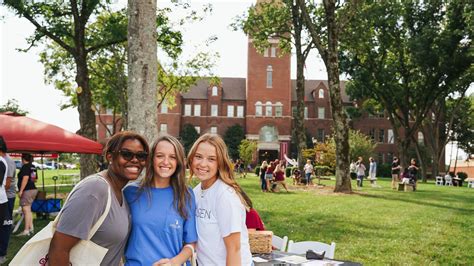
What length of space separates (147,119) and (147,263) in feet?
14.9

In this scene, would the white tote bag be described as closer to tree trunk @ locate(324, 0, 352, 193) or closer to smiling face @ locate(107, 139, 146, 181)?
smiling face @ locate(107, 139, 146, 181)

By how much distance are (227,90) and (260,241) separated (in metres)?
65.1

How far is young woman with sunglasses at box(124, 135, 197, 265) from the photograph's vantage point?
3.11m

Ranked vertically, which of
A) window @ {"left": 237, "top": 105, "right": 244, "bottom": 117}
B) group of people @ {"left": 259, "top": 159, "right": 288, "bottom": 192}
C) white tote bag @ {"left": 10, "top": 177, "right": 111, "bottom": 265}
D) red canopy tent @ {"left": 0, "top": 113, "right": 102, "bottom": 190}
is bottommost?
group of people @ {"left": 259, "top": 159, "right": 288, "bottom": 192}

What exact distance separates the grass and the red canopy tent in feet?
6.55

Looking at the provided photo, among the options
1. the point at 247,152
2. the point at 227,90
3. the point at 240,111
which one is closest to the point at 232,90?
the point at 227,90

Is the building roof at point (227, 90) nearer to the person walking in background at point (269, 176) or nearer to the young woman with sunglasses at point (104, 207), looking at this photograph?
the person walking in background at point (269, 176)

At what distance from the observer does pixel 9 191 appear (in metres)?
8.65

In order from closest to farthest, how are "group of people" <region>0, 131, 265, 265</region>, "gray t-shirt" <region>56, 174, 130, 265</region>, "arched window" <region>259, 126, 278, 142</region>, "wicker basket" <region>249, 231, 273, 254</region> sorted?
"gray t-shirt" <region>56, 174, 130, 265</region> < "group of people" <region>0, 131, 265, 265</region> < "wicker basket" <region>249, 231, 273, 254</region> < "arched window" <region>259, 126, 278, 142</region>

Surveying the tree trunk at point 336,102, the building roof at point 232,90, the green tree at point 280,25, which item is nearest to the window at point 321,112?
the building roof at point 232,90

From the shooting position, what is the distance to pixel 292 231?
10742 millimetres

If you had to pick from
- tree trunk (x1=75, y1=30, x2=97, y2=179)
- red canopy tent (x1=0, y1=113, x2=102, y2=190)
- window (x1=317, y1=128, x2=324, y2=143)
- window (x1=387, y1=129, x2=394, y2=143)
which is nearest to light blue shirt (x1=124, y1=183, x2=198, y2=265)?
red canopy tent (x1=0, y1=113, x2=102, y2=190)

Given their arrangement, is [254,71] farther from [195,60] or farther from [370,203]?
[370,203]

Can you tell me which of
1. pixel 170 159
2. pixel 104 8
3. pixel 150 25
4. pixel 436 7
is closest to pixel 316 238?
pixel 150 25
